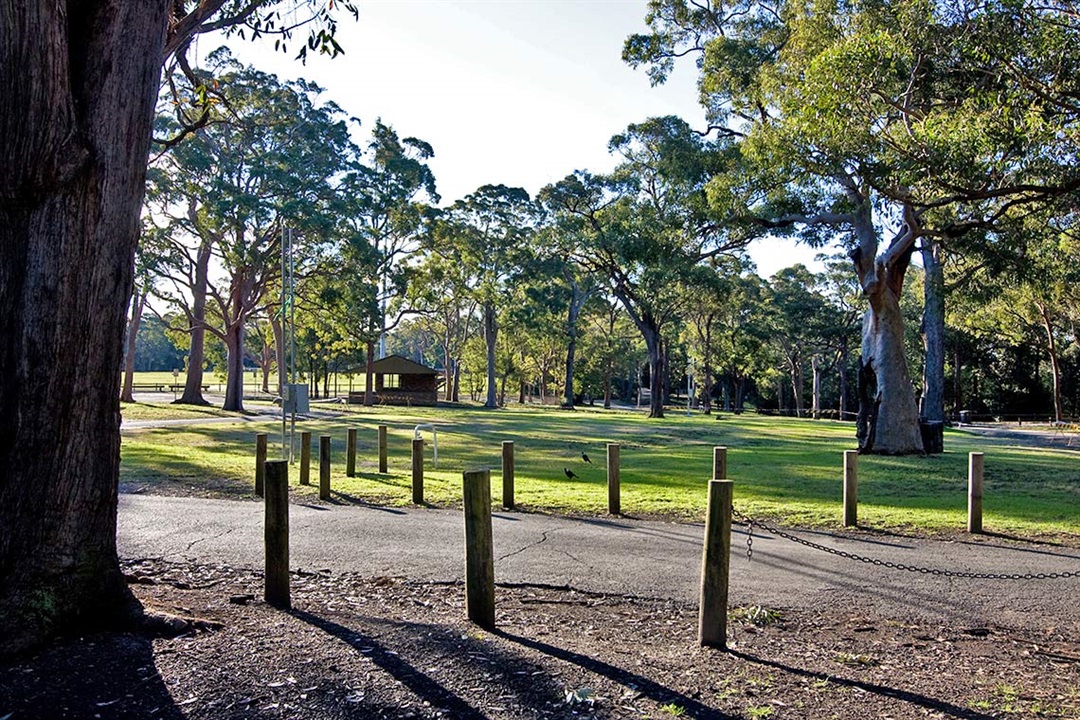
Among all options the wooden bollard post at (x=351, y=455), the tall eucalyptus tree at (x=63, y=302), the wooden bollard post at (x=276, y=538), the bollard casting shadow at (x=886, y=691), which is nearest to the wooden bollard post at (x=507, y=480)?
the wooden bollard post at (x=351, y=455)

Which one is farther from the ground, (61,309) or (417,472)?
(61,309)

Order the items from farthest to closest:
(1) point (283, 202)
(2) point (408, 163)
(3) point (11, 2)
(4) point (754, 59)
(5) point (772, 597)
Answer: (2) point (408, 163) → (1) point (283, 202) → (4) point (754, 59) → (5) point (772, 597) → (3) point (11, 2)

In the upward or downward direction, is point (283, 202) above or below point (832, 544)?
above

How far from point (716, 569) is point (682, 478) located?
10295 millimetres

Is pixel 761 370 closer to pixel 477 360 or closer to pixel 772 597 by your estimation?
pixel 477 360

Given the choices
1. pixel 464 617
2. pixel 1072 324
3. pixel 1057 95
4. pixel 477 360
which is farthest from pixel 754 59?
pixel 477 360

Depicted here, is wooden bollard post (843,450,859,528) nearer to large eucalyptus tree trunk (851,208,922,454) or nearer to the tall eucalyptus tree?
the tall eucalyptus tree

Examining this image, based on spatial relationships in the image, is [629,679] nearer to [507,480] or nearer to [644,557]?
[644,557]

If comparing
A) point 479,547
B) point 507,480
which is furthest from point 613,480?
point 479,547

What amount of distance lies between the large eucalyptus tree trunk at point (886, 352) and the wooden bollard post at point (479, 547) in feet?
56.5

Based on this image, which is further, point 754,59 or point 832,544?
point 754,59

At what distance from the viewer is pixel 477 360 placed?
70062 millimetres

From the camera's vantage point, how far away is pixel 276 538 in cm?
587

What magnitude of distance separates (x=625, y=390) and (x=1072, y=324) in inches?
2010
